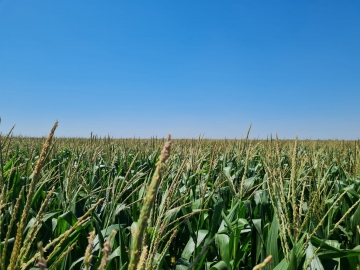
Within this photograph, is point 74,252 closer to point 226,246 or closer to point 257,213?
point 226,246

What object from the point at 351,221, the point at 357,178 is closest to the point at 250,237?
the point at 351,221

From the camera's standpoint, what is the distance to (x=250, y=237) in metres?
2.49

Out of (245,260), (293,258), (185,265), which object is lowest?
(245,260)

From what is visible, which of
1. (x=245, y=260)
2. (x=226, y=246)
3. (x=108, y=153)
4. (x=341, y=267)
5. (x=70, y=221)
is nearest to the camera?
(x=341, y=267)

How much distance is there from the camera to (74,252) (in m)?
2.21

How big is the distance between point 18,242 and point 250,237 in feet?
7.00

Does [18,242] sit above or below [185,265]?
above

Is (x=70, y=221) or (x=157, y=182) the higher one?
(x=157, y=182)

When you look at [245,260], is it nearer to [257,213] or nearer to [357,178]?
[257,213]

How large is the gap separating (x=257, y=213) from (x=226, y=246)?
50.3 inches

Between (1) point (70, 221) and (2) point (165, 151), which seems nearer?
(2) point (165, 151)

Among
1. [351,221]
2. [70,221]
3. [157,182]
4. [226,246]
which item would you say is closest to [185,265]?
[226,246]

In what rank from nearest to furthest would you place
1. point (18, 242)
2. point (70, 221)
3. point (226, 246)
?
point (18, 242)
point (226, 246)
point (70, 221)

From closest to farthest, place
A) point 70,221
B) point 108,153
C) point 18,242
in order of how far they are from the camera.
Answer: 1. point 18,242
2. point 70,221
3. point 108,153
